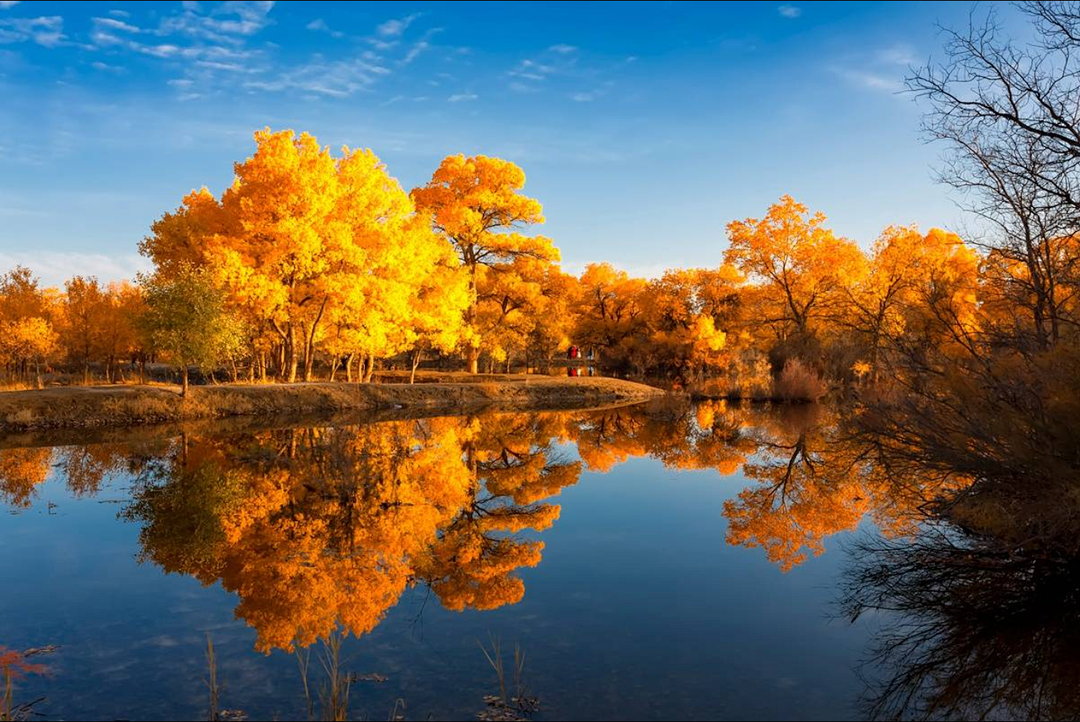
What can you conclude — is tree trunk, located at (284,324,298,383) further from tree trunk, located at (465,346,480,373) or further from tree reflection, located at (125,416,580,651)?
tree reflection, located at (125,416,580,651)

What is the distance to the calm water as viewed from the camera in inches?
244

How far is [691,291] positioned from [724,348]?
4.99 m

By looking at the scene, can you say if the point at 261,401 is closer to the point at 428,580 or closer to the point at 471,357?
the point at 471,357

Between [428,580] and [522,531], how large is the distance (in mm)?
3127

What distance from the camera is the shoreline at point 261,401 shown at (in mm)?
23531

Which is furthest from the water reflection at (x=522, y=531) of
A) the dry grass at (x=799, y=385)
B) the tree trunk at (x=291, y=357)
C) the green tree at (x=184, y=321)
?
the dry grass at (x=799, y=385)

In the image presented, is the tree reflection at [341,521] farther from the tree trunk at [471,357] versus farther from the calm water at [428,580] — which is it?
the tree trunk at [471,357]

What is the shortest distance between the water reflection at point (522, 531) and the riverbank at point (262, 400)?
195 inches

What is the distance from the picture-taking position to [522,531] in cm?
1198

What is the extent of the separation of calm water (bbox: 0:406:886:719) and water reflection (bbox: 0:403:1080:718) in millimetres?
75

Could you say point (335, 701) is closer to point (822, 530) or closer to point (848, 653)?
point (848, 653)

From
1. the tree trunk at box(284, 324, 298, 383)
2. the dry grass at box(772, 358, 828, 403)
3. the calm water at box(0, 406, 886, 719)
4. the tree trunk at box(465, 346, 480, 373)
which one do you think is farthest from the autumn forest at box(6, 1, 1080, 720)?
the tree trunk at box(465, 346, 480, 373)

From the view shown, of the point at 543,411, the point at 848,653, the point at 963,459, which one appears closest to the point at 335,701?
the point at 848,653

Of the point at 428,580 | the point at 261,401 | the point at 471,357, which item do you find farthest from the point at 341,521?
the point at 471,357
